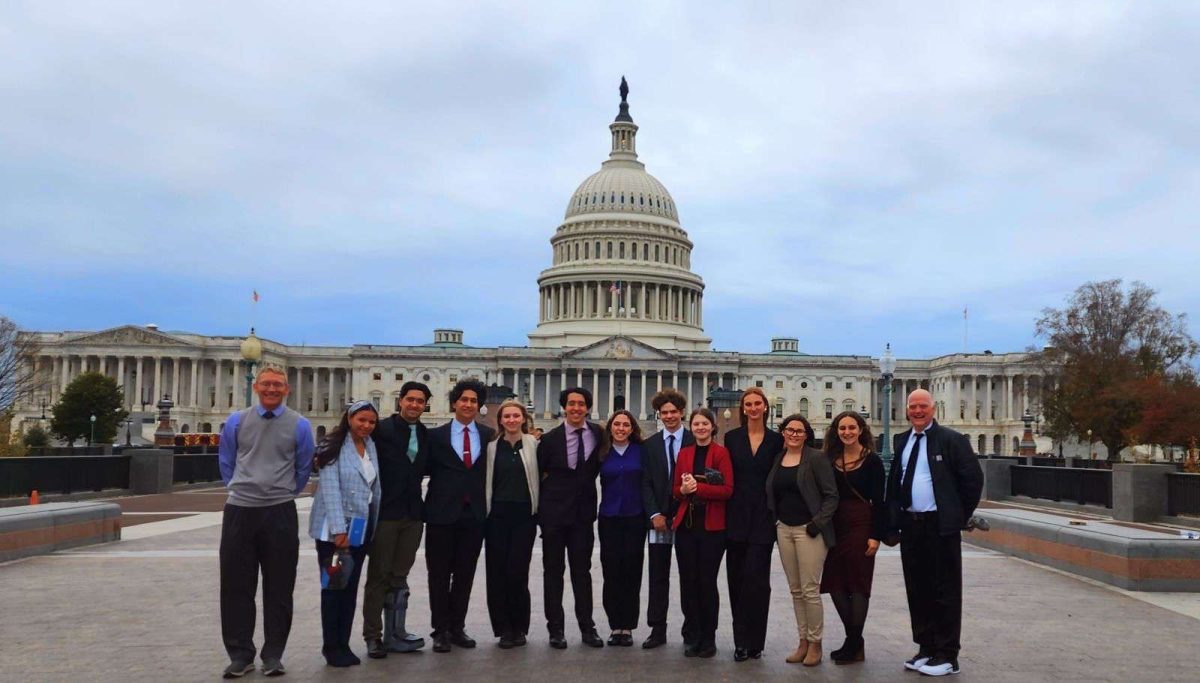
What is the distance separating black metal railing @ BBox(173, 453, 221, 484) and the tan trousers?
34015 mm

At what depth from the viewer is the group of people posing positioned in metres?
11.2

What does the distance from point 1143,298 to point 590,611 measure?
75.5 metres

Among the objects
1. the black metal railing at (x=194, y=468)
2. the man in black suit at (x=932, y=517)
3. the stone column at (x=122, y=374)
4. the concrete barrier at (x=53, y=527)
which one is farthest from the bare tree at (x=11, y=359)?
the man in black suit at (x=932, y=517)

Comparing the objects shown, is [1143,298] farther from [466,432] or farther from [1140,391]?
[466,432]

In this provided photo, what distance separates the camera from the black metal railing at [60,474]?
30.6 metres

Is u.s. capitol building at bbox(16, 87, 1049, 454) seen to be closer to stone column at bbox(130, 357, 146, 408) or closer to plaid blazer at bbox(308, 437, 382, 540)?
stone column at bbox(130, 357, 146, 408)

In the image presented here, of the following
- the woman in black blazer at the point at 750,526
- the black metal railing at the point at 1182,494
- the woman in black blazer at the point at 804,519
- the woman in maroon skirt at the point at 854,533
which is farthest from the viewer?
the black metal railing at the point at 1182,494

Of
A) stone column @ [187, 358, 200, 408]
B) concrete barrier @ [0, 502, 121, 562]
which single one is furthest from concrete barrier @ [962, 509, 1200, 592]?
stone column @ [187, 358, 200, 408]

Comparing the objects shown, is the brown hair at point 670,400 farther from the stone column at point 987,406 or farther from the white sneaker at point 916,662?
the stone column at point 987,406

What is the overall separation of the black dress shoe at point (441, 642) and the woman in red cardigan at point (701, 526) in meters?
2.50

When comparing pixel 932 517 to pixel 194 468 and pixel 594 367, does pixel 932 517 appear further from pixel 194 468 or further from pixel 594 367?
pixel 594 367

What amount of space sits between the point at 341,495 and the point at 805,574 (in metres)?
4.74

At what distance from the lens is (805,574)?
11602mm

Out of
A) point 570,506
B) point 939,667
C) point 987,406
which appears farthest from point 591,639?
point 987,406
